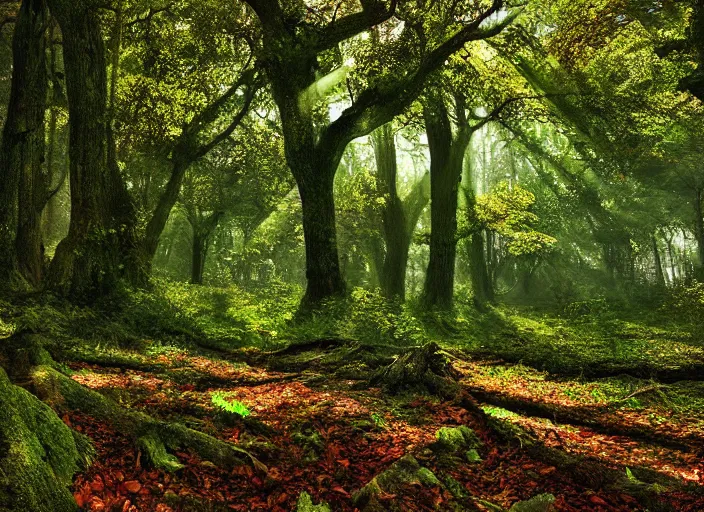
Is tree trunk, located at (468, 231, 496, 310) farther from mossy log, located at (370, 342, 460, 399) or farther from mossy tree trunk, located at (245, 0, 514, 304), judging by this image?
mossy log, located at (370, 342, 460, 399)

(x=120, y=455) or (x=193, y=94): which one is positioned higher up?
(x=193, y=94)

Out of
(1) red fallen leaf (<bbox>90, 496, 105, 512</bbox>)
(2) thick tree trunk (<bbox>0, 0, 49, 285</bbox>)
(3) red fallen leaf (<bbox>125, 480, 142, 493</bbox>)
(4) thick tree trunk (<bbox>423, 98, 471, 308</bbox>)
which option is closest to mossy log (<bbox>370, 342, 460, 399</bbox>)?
(3) red fallen leaf (<bbox>125, 480, 142, 493</bbox>)

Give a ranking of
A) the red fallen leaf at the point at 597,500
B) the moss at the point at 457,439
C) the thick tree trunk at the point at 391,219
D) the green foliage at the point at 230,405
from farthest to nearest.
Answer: the thick tree trunk at the point at 391,219
the green foliage at the point at 230,405
the moss at the point at 457,439
the red fallen leaf at the point at 597,500

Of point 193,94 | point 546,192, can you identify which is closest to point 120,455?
point 193,94

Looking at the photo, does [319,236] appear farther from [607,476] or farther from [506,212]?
[607,476]

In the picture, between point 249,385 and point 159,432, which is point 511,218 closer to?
point 249,385

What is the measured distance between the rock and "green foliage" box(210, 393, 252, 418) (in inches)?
93.0

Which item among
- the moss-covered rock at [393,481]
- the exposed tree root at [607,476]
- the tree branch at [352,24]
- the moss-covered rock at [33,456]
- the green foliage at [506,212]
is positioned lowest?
the exposed tree root at [607,476]

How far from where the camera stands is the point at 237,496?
285 cm

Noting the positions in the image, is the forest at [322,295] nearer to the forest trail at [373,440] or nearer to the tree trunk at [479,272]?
the forest trail at [373,440]

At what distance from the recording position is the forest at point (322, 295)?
3.20 m

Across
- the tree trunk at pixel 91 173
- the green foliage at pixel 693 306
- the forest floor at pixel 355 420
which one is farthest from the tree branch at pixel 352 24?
the green foliage at pixel 693 306

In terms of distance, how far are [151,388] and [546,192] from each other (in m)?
Answer: 38.4

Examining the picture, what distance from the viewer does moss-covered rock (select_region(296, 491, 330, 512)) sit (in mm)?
2795
